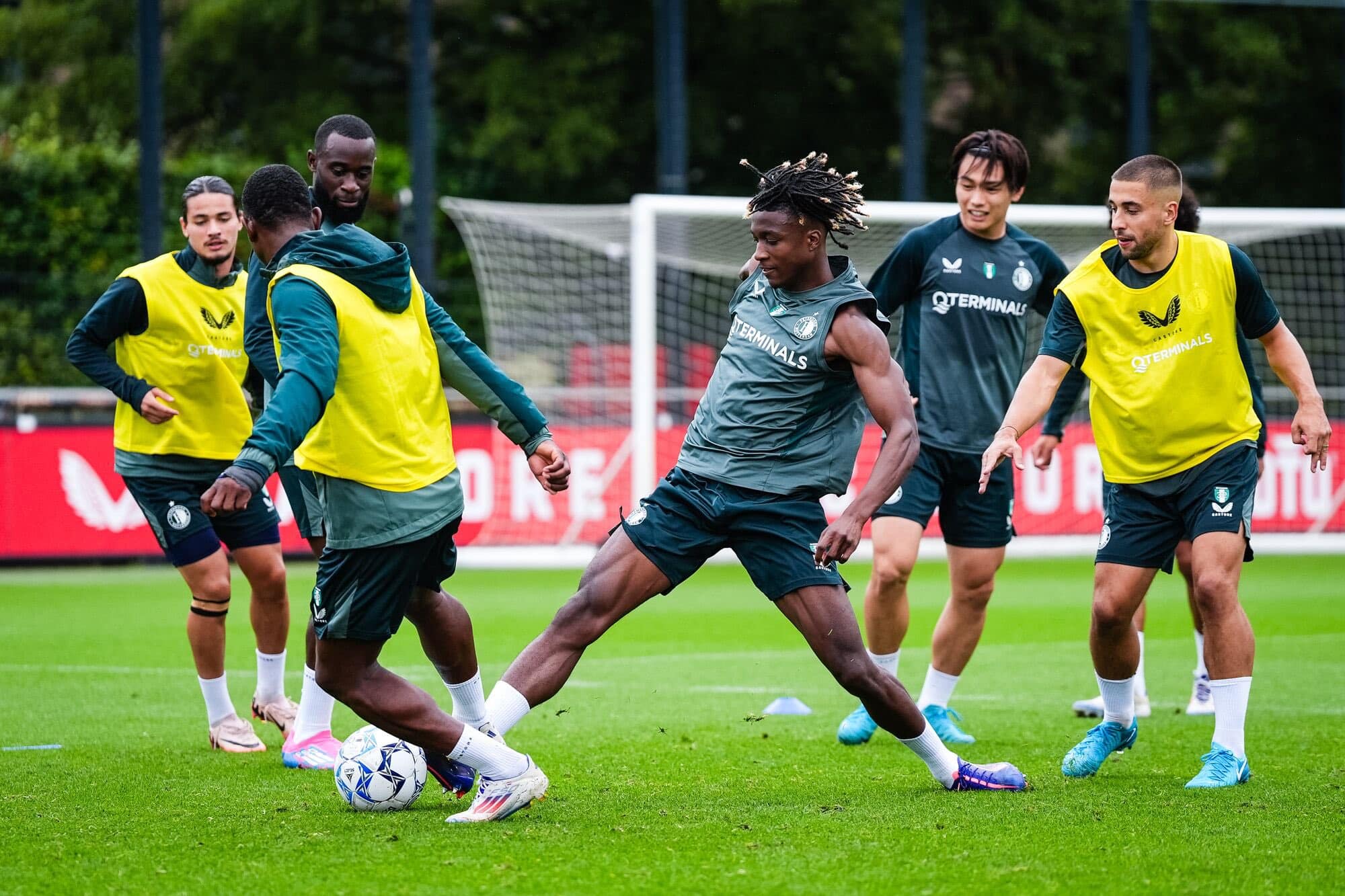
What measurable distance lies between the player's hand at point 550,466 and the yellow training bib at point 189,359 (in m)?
2.34

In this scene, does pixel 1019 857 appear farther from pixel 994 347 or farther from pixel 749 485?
pixel 994 347

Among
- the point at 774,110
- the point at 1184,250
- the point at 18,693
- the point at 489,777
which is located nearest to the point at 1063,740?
the point at 1184,250

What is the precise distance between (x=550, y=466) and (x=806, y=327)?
3.19 ft

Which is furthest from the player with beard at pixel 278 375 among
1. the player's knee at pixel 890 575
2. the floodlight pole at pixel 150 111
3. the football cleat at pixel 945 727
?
the floodlight pole at pixel 150 111

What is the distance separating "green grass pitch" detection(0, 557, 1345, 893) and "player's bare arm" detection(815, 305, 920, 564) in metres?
0.93

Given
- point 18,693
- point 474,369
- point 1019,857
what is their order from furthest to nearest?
point 18,693 < point 474,369 < point 1019,857

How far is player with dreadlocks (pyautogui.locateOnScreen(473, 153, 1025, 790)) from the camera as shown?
571 cm

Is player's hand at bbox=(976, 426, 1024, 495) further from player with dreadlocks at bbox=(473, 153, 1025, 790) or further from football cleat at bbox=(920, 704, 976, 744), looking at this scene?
football cleat at bbox=(920, 704, 976, 744)

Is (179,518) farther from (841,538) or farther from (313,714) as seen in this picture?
(841,538)

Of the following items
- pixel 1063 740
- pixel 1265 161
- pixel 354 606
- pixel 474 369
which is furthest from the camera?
pixel 1265 161

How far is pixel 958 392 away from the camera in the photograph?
753 cm

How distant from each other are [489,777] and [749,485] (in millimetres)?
1292

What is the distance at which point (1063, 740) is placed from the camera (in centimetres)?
740

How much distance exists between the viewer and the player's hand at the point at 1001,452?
20.2 ft
